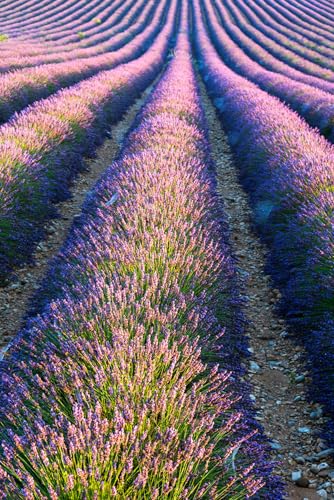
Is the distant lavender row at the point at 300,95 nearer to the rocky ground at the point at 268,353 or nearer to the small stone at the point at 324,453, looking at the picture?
the rocky ground at the point at 268,353

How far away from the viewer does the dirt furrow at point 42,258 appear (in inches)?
155

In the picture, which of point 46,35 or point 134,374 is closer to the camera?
point 134,374

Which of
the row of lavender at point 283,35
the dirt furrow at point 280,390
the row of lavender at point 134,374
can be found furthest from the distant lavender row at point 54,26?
the row of lavender at point 134,374

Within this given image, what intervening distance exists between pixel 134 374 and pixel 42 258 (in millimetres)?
2978

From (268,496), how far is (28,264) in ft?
11.3

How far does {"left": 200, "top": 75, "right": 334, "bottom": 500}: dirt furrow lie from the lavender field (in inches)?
0.5

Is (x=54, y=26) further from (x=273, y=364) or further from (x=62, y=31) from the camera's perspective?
(x=273, y=364)

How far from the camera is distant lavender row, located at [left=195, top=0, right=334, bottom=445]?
3.28 m

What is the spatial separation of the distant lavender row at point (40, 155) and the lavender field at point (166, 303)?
0.03 metres

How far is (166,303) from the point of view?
113 inches

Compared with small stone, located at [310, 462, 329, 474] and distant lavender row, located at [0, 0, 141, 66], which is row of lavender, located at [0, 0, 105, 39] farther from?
small stone, located at [310, 462, 329, 474]

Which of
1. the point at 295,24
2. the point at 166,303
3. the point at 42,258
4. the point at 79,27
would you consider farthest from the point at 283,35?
the point at 166,303

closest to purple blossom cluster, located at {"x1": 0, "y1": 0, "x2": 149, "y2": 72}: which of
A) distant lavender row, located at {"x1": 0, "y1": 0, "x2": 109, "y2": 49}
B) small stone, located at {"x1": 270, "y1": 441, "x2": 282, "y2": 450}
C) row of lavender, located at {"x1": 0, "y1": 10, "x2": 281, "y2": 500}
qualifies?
distant lavender row, located at {"x1": 0, "y1": 0, "x2": 109, "y2": 49}

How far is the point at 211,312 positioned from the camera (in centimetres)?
298
